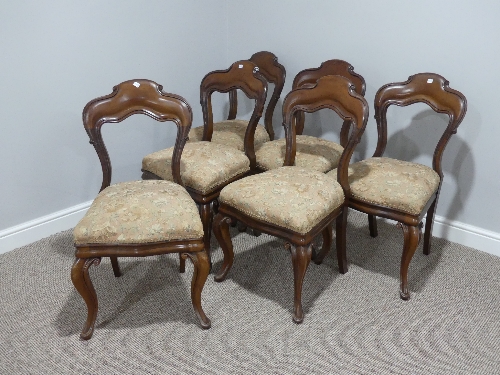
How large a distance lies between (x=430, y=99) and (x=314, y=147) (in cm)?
66

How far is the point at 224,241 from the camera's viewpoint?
228cm

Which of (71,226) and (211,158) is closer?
(211,158)

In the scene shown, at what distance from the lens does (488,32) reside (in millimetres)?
2371

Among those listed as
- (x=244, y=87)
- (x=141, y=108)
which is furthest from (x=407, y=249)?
(x=141, y=108)

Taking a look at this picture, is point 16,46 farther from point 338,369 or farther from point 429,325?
point 429,325

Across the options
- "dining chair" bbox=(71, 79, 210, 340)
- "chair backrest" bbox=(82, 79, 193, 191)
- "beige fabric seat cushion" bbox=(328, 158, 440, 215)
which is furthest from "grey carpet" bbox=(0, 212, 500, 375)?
"chair backrest" bbox=(82, 79, 193, 191)

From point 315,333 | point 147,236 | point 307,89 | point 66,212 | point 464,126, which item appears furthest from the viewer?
point 66,212

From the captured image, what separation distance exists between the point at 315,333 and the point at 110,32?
78.5 inches

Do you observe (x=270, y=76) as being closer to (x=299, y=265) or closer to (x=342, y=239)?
(x=342, y=239)

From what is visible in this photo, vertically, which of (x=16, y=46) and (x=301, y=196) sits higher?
(x=16, y=46)

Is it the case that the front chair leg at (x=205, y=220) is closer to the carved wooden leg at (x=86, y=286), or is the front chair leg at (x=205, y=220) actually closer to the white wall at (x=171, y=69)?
the carved wooden leg at (x=86, y=286)

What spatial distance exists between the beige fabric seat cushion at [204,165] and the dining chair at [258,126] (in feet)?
0.80

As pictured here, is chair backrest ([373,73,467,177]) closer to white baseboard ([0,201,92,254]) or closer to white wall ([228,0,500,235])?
white wall ([228,0,500,235])

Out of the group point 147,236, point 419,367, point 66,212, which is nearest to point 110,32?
point 66,212
